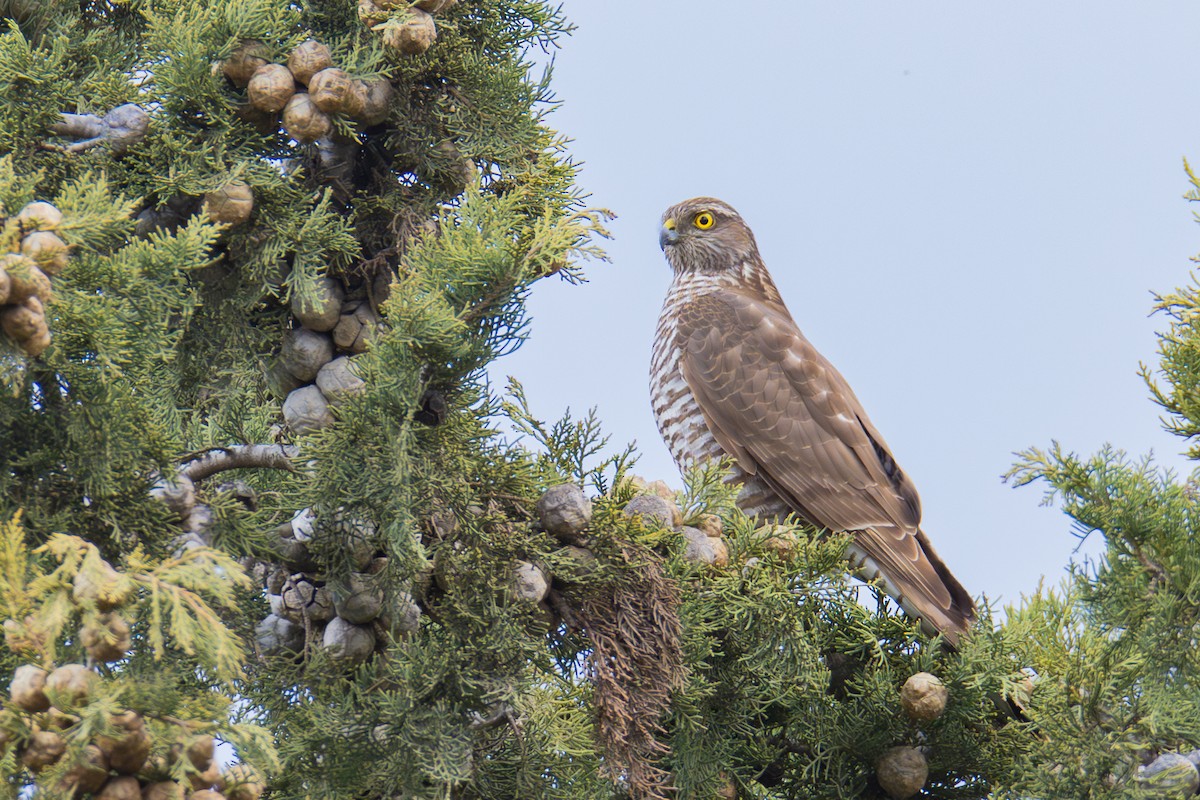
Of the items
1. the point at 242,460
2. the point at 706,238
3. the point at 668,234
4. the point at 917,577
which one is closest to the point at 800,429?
the point at 917,577

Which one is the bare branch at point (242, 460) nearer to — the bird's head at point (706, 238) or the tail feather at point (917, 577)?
the tail feather at point (917, 577)

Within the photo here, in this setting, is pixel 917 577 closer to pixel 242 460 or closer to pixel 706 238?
pixel 706 238

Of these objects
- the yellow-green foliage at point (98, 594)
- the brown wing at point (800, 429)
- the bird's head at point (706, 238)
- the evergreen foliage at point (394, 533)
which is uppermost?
the bird's head at point (706, 238)

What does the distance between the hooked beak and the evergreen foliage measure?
3211mm

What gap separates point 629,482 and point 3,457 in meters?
1.33

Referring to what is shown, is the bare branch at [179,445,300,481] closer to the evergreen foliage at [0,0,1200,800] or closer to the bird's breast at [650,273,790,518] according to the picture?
the evergreen foliage at [0,0,1200,800]

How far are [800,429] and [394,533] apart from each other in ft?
11.0

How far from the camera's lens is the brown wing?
4.96 meters

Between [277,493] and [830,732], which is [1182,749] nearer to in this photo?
[830,732]

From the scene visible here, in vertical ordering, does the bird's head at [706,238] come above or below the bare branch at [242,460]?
above

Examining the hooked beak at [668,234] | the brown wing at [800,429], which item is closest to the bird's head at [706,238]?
the hooked beak at [668,234]

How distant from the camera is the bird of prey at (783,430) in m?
4.91

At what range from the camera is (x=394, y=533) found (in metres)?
2.20

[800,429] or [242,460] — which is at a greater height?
[800,429]
